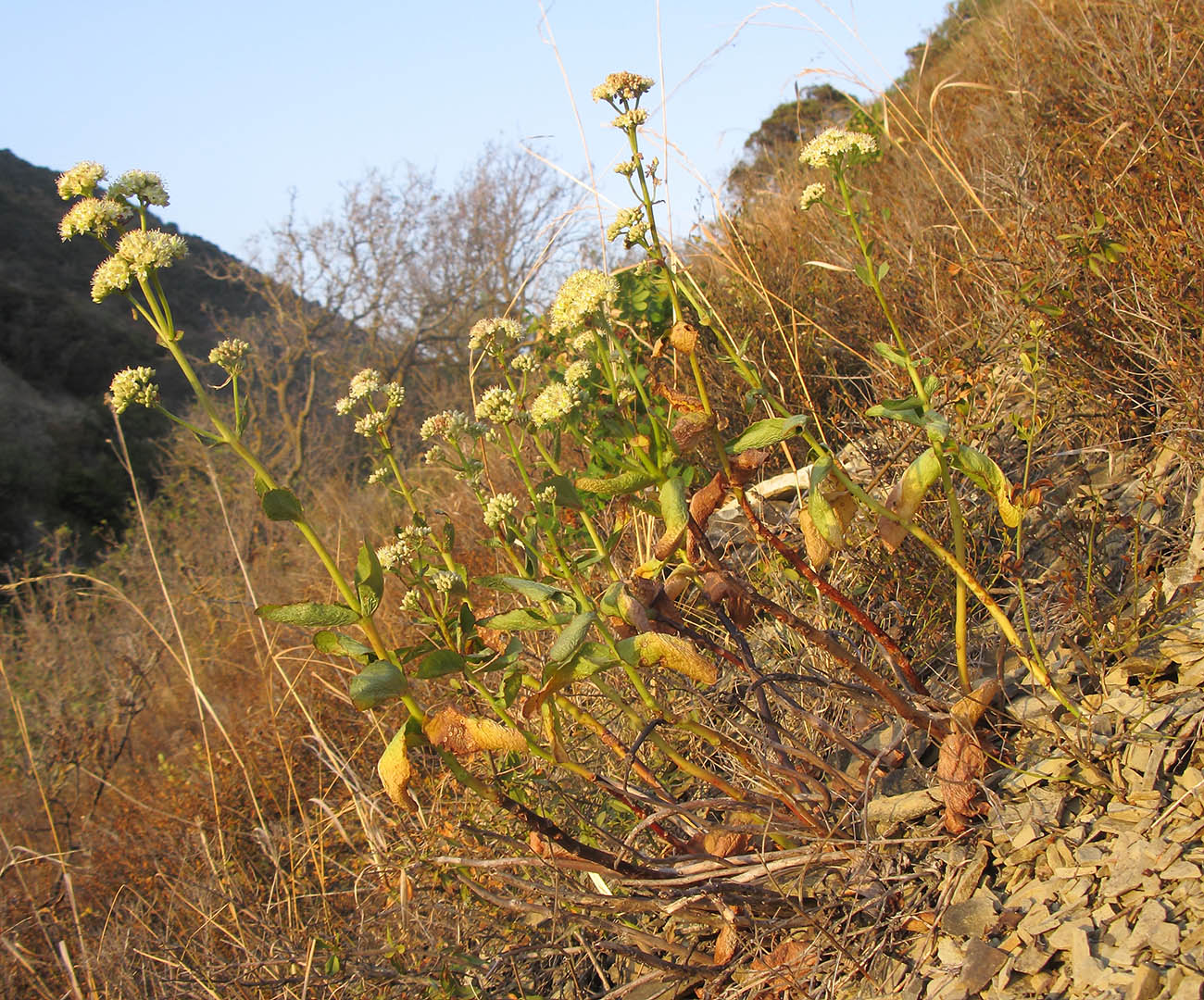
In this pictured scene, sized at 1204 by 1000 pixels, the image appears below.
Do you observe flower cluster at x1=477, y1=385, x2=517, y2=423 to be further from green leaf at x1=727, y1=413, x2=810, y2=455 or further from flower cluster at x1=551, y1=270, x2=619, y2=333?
green leaf at x1=727, y1=413, x2=810, y2=455

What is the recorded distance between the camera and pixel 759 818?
169 cm

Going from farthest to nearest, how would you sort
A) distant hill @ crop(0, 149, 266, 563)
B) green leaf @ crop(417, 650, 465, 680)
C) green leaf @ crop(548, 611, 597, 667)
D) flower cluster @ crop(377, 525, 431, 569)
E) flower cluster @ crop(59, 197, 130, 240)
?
distant hill @ crop(0, 149, 266, 563), flower cluster @ crop(377, 525, 431, 569), flower cluster @ crop(59, 197, 130, 240), green leaf @ crop(417, 650, 465, 680), green leaf @ crop(548, 611, 597, 667)

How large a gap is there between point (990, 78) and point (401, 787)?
4.86 metres

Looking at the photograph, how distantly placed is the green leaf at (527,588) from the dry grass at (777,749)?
306mm

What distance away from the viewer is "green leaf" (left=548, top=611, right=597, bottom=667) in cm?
130

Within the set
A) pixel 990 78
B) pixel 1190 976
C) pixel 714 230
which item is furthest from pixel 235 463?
pixel 1190 976

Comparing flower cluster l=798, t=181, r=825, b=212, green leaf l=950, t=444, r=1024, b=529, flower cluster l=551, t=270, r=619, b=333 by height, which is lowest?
green leaf l=950, t=444, r=1024, b=529

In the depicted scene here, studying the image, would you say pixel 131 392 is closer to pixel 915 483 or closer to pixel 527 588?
pixel 527 588

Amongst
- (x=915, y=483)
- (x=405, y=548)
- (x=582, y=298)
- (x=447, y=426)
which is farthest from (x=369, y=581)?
(x=915, y=483)

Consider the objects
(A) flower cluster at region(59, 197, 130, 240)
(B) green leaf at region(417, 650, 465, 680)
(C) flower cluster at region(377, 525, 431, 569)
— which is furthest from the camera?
(C) flower cluster at region(377, 525, 431, 569)

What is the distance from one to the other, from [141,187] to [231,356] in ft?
1.14

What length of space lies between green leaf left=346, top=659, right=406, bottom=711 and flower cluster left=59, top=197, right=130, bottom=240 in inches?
39.3

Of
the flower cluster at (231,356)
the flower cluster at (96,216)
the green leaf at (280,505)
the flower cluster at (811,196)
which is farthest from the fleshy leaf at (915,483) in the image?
the flower cluster at (96,216)

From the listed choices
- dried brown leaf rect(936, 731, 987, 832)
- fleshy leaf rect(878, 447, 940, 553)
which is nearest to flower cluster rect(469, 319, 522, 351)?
fleshy leaf rect(878, 447, 940, 553)
